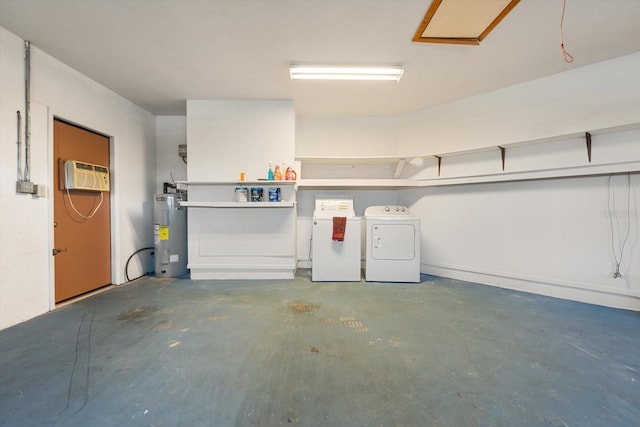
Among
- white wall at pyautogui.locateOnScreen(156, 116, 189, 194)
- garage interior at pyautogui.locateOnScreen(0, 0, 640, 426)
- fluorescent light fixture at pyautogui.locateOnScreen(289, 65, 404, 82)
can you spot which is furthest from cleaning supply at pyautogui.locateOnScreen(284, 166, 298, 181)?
white wall at pyautogui.locateOnScreen(156, 116, 189, 194)

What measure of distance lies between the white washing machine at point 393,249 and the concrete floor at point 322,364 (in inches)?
27.3

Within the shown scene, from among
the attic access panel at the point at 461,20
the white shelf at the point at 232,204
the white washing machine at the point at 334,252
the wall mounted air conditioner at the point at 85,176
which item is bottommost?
the white washing machine at the point at 334,252

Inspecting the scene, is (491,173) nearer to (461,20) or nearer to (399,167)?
(399,167)

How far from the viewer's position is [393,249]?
3.29 metres

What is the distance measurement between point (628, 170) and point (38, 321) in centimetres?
556

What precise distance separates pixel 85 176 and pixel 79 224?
1.83 ft

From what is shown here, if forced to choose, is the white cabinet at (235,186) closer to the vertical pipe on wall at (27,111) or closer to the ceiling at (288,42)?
the ceiling at (288,42)

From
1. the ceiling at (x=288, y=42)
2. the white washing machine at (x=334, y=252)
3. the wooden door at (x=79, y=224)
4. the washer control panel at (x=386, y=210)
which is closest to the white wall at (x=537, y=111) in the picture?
the ceiling at (x=288, y=42)

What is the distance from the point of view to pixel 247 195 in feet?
10.8

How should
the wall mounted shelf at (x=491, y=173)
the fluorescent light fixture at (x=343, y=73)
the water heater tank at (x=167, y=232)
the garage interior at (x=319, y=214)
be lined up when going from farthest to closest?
the water heater tank at (x=167, y=232) < the fluorescent light fixture at (x=343, y=73) < the wall mounted shelf at (x=491, y=173) < the garage interior at (x=319, y=214)

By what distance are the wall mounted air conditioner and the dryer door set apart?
3.41m

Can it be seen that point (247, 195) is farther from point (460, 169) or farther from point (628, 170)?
point (628, 170)

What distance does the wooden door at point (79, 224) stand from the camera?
251 centimetres

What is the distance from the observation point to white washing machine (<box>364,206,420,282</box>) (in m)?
3.26
